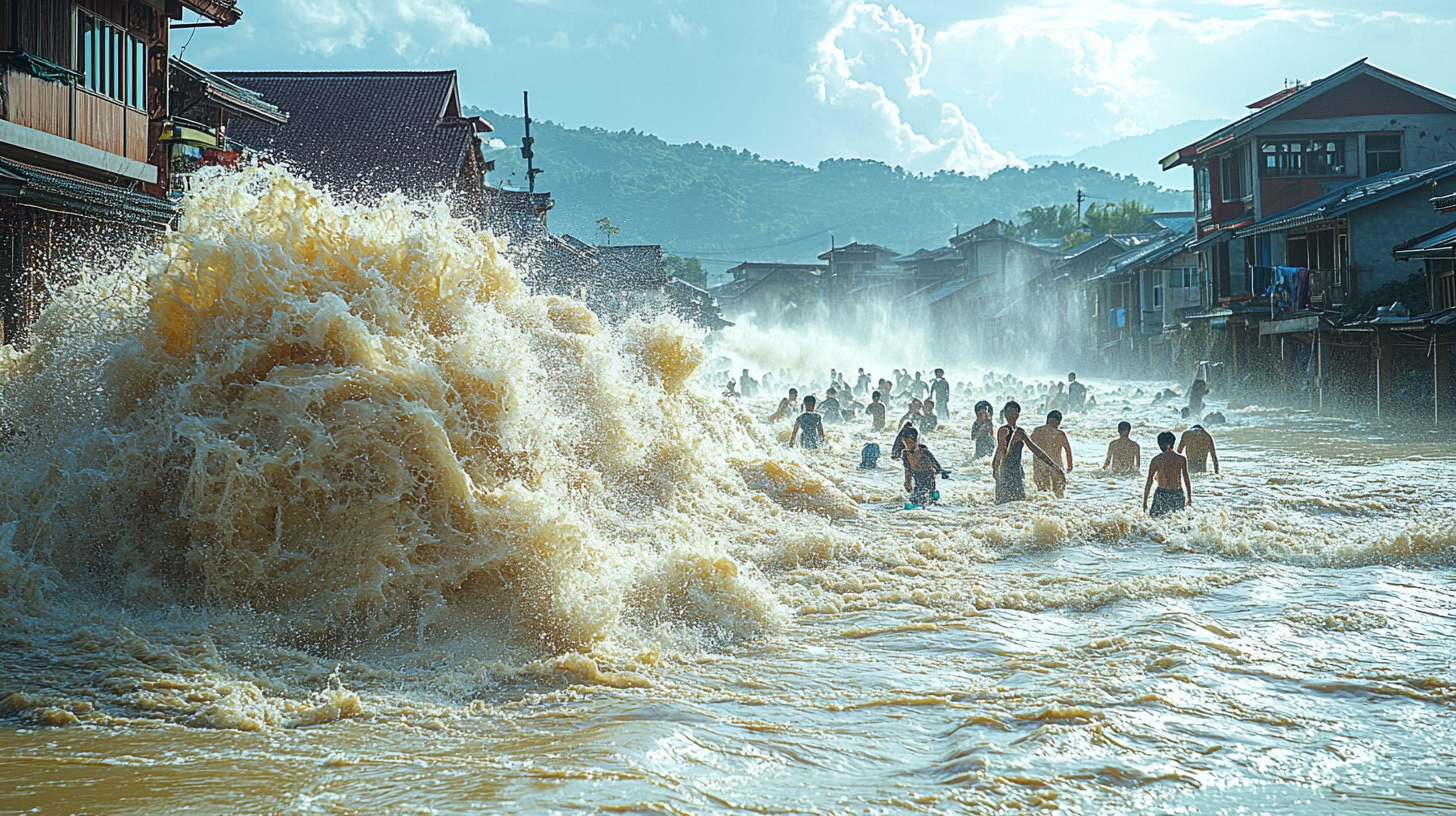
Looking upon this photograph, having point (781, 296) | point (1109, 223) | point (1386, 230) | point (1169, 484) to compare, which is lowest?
point (1169, 484)

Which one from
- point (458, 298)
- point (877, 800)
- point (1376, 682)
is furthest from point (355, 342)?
point (1376, 682)

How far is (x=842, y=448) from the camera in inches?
883

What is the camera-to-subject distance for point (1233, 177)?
1303 inches

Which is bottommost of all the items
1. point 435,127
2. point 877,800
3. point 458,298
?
point 877,800

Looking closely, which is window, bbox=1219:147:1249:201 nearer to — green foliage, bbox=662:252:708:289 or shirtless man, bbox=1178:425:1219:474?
shirtless man, bbox=1178:425:1219:474

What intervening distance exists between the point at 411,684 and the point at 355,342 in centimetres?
316

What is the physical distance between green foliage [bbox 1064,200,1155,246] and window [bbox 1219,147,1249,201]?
31091mm

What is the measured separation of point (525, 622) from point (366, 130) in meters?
22.9

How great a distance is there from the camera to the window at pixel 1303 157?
30922mm

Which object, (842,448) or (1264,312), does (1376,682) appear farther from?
(1264,312)

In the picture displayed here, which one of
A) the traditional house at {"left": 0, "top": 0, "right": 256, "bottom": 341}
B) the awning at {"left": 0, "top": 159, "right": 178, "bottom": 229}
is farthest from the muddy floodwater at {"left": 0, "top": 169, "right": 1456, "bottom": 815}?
the traditional house at {"left": 0, "top": 0, "right": 256, "bottom": 341}

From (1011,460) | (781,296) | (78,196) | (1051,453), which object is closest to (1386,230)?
(1051,453)

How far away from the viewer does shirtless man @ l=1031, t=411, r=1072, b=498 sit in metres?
14.3

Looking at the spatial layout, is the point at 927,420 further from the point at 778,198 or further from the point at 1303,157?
the point at 778,198
